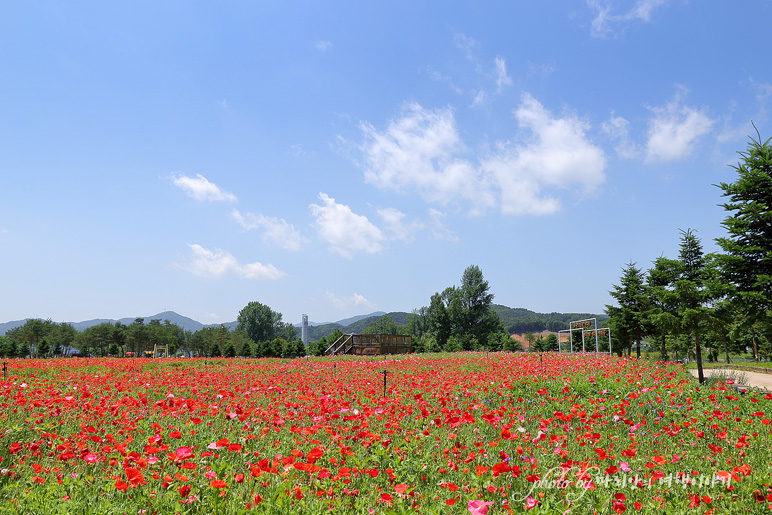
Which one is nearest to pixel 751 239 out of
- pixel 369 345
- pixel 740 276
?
pixel 740 276

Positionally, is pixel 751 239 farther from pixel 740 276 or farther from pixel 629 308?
pixel 629 308

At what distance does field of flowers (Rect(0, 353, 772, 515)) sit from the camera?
3598 millimetres

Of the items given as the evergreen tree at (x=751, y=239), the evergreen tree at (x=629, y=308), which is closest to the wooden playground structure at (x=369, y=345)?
the evergreen tree at (x=629, y=308)

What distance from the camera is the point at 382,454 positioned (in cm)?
484

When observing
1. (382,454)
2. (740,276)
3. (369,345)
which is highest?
(740,276)

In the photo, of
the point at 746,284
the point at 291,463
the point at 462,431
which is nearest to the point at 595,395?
the point at 462,431

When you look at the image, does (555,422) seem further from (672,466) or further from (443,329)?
(443,329)

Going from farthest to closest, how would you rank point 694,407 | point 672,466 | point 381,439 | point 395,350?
point 395,350
point 694,407
point 381,439
point 672,466

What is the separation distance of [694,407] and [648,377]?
3.80m

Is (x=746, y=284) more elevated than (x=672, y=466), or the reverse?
(x=746, y=284)

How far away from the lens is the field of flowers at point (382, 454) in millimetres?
3598

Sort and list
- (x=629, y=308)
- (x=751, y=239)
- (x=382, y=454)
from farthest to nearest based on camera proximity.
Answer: (x=629, y=308), (x=751, y=239), (x=382, y=454)

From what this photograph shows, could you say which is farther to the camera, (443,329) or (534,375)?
(443,329)

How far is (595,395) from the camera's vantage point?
940 centimetres
